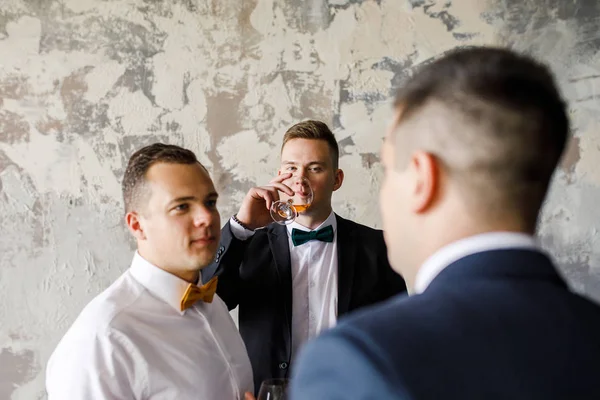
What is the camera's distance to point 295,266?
305 cm

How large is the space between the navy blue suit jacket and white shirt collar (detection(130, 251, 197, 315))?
4.24ft

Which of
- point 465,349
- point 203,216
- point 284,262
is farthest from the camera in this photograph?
point 284,262

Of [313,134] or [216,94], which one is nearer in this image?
[313,134]

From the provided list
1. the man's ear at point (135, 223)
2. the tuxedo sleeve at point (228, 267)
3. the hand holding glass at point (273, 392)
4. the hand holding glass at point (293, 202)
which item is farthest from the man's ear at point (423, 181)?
the tuxedo sleeve at point (228, 267)

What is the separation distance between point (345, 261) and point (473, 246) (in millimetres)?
2127

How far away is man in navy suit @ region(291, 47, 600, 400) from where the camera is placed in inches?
30.0

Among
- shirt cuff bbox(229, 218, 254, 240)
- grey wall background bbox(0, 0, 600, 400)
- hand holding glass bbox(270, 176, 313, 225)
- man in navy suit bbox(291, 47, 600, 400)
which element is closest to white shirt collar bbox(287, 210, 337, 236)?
hand holding glass bbox(270, 176, 313, 225)

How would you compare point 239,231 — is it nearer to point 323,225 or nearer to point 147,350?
point 323,225

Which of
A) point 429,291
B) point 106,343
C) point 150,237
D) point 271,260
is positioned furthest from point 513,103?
point 271,260

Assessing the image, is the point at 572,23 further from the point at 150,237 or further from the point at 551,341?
the point at 551,341

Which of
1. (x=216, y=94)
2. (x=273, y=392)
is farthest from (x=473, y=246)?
(x=216, y=94)

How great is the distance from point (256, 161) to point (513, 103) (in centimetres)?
310

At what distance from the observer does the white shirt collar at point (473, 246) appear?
0.92m

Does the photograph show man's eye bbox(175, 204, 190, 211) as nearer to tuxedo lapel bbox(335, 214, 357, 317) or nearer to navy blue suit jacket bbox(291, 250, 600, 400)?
tuxedo lapel bbox(335, 214, 357, 317)
